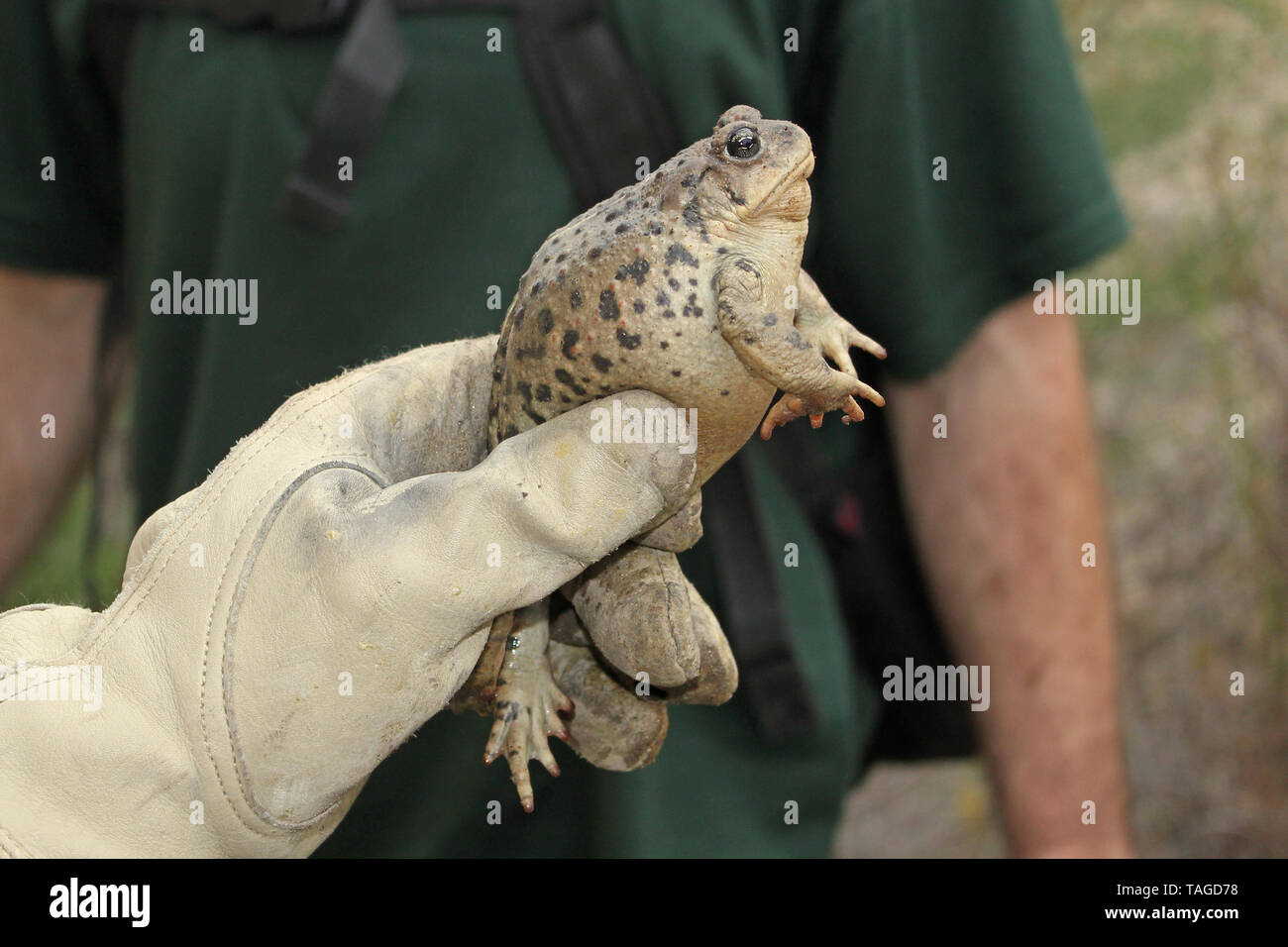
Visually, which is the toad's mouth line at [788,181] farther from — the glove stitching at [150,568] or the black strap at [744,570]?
the black strap at [744,570]

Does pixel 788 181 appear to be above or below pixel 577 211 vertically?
below

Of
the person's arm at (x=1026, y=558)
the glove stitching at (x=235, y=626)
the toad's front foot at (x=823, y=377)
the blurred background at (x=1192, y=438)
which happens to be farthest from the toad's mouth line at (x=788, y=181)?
the blurred background at (x=1192, y=438)

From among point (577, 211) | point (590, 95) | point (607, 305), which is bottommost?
point (607, 305)

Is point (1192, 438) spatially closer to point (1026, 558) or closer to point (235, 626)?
point (1026, 558)

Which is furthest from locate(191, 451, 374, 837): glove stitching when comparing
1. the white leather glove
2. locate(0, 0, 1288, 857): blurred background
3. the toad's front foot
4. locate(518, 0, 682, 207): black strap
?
locate(0, 0, 1288, 857): blurred background

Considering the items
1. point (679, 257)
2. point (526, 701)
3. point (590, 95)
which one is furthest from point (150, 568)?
point (590, 95)

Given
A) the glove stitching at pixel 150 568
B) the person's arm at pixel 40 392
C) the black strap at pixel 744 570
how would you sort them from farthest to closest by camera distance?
the person's arm at pixel 40 392 → the black strap at pixel 744 570 → the glove stitching at pixel 150 568
